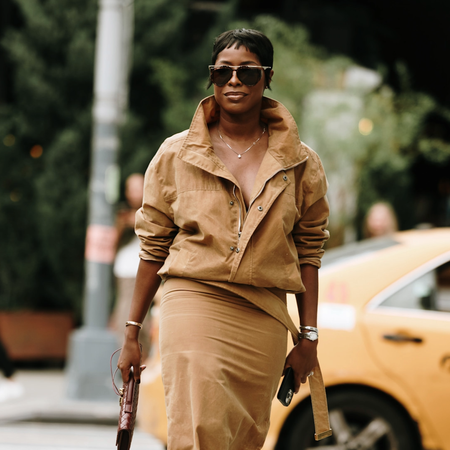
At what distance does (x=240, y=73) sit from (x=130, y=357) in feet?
3.48

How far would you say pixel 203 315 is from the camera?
2.82 m

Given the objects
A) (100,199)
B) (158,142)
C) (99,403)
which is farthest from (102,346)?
(158,142)

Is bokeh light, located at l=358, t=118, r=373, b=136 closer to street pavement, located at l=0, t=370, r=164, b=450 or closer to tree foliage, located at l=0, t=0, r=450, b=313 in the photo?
tree foliage, located at l=0, t=0, r=450, b=313

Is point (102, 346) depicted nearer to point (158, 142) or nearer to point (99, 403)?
point (99, 403)

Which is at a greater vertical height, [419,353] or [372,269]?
[372,269]

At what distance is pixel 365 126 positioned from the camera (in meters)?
10.0

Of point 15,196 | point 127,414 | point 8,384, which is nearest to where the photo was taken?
point 127,414

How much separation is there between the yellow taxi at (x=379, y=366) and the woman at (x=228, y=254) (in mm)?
1526

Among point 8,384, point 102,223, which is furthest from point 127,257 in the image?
point 8,384

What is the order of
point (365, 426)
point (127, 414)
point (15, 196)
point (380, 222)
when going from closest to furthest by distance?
point (127, 414) < point (365, 426) < point (380, 222) < point (15, 196)

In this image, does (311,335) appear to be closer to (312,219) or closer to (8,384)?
(312,219)

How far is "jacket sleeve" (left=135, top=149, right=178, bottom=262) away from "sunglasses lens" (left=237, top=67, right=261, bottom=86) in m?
0.40

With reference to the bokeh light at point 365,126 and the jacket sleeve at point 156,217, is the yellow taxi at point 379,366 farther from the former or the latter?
the bokeh light at point 365,126

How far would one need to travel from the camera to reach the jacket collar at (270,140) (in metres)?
2.87
